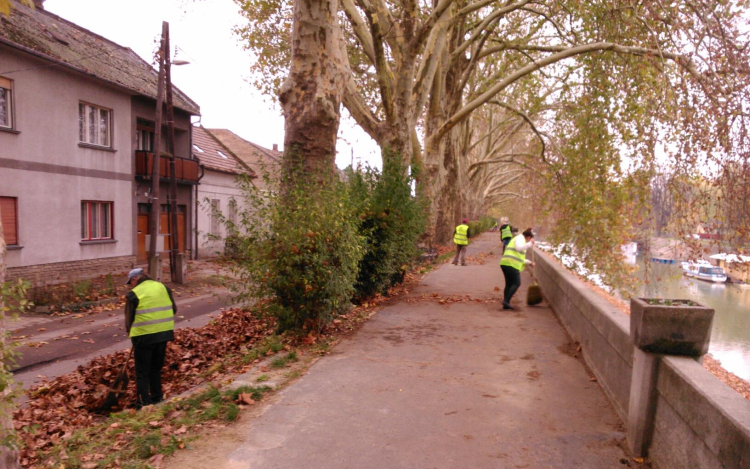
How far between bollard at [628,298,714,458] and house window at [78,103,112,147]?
19338mm

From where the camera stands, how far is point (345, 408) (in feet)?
16.5

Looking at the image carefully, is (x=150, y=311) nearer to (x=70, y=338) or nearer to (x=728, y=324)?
(x=70, y=338)

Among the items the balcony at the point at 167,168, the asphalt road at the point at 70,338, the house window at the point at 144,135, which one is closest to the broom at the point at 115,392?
the asphalt road at the point at 70,338

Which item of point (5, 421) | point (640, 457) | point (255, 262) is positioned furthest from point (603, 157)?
point (5, 421)

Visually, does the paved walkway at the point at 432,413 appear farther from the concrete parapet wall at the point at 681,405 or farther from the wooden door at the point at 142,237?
the wooden door at the point at 142,237

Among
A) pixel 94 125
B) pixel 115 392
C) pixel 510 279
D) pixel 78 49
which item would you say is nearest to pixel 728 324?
pixel 510 279

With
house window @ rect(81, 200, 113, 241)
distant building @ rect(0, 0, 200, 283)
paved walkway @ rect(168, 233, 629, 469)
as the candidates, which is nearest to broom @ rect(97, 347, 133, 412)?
paved walkway @ rect(168, 233, 629, 469)

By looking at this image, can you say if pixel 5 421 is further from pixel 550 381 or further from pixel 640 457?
pixel 550 381

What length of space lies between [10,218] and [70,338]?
6.68 meters

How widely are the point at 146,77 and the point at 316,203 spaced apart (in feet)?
66.1

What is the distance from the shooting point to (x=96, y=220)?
1969 centimetres

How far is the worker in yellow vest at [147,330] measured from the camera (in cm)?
653

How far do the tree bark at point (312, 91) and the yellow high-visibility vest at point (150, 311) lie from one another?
2.97 m

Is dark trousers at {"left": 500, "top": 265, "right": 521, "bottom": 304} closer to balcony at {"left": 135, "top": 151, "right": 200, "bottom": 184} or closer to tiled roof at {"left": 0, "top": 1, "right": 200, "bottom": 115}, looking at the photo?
tiled roof at {"left": 0, "top": 1, "right": 200, "bottom": 115}
